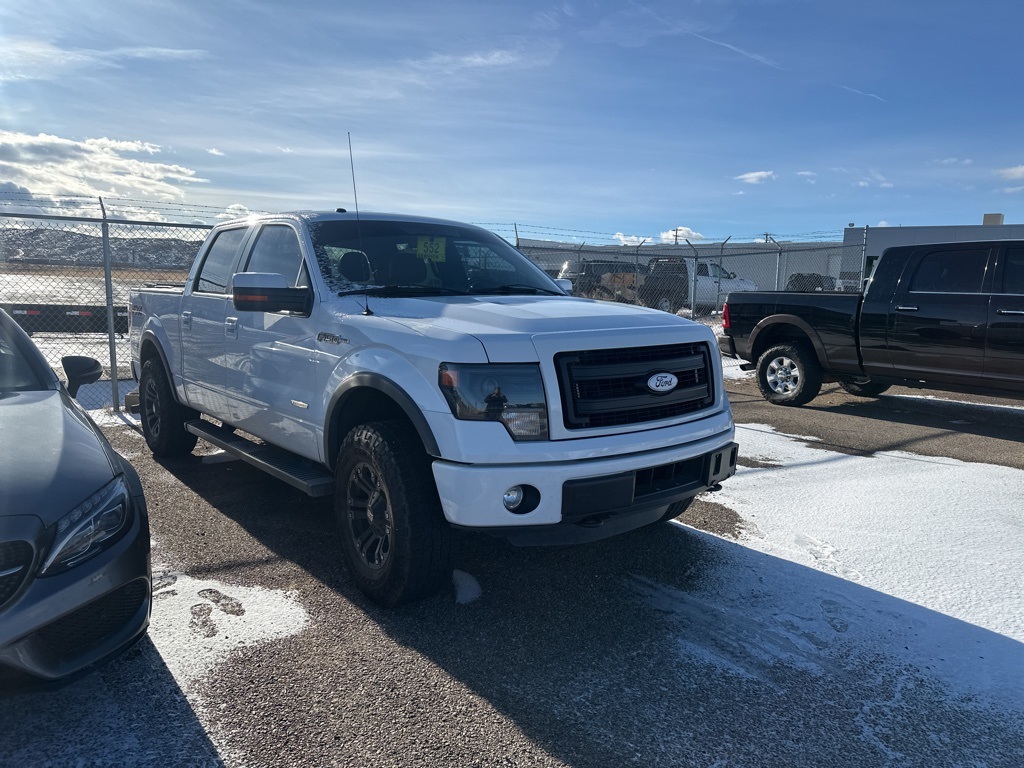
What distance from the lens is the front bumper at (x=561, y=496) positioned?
3.03 meters

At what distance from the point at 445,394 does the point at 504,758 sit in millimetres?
1416

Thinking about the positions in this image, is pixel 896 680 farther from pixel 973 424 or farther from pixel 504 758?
pixel 973 424

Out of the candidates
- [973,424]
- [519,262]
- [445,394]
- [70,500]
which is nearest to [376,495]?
[445,394]

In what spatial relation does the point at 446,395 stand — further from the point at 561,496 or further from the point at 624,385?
the point at 624,385

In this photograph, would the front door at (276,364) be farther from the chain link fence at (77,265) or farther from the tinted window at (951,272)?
the tinted window at (951,272)

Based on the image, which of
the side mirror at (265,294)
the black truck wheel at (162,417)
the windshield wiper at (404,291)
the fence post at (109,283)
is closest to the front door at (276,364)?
the side mirror at (265,294)

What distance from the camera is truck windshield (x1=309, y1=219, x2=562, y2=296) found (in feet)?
13.6

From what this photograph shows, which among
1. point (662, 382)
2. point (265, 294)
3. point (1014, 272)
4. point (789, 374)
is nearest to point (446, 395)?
point (662, 382)

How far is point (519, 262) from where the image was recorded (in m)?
4.89

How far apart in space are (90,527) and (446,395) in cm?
141

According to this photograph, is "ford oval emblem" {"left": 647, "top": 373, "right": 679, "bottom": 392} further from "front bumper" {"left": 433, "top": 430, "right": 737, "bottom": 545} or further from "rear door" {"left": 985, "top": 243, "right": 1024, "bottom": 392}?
"rear door" {"left": 985, "top": 243, "right": 1024, "bottom": 392}

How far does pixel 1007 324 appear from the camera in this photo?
7211mm

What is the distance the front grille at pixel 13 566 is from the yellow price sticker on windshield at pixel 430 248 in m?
2.69

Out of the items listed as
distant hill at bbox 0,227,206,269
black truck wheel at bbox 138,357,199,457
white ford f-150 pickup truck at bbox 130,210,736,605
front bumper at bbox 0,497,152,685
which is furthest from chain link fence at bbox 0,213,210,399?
front bumper at bbox 0,497,152,685
